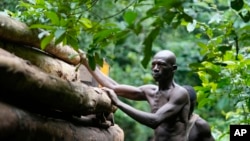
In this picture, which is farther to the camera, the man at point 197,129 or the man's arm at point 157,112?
the man at point 197,129

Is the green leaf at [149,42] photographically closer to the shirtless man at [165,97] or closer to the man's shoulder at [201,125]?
the shirtless man at [165,97]

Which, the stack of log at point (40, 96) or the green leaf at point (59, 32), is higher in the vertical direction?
the green leaf at point (59, 32)

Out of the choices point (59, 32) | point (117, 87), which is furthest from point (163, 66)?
point (59, 32)

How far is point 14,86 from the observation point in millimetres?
2176

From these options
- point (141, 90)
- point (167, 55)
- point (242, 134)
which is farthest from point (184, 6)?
point (141, 90)

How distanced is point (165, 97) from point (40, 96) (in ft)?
4.42

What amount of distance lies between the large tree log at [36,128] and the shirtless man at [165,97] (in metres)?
0.49

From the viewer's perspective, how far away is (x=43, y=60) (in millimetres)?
2904

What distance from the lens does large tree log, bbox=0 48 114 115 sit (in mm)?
2117

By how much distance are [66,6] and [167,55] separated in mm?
1260

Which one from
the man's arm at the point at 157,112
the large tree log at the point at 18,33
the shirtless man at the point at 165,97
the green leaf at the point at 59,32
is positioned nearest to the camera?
the green leaf at the point at 59,32

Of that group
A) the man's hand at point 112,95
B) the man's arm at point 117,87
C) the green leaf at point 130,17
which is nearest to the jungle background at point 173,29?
the green leaf at point 130,17

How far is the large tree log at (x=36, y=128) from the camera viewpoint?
2119 mm

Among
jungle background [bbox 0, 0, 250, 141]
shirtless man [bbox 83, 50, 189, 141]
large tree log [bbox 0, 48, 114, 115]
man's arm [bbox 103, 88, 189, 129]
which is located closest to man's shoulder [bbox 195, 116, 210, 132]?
jungle background [bbox 0, 0, 250, 141]
